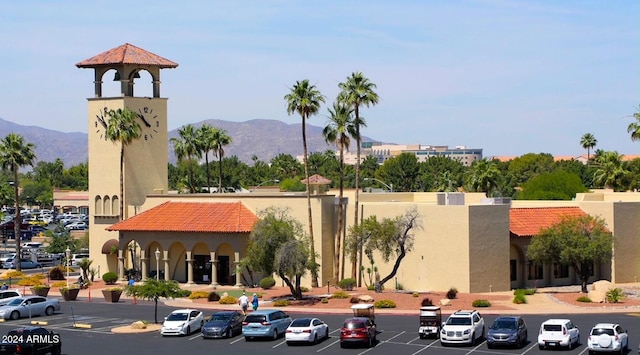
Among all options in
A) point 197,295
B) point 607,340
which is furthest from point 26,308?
point 607,340

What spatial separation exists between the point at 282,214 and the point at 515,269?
17003 mm

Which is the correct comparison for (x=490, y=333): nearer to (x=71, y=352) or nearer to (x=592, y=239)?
(x=71, y=352)

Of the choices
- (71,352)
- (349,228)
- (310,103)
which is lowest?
(71,352)

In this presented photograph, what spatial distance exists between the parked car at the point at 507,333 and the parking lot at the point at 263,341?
1.18 feet

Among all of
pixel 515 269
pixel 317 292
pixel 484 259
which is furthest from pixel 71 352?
pixel 515 269

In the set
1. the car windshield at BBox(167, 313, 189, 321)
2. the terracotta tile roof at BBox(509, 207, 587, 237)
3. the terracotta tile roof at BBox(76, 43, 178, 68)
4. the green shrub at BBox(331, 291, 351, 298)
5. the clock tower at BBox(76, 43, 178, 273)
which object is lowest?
the green shrub at BBox(331, 291, 351, 298)

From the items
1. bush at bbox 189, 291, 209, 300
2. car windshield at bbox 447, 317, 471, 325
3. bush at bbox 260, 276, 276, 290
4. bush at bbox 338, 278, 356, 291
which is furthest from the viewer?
bush at bbox 260, 276, 276, 290

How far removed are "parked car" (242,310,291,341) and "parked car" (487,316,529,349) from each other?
10.8m

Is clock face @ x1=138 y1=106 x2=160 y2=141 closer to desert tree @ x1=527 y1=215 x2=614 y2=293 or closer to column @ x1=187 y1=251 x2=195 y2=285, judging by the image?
column @ x1=187 y1=251 x2=195 y2=285

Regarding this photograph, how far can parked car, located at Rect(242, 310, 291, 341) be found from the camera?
54.0m

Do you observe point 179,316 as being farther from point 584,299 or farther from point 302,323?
point 584,299

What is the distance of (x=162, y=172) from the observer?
298 ft

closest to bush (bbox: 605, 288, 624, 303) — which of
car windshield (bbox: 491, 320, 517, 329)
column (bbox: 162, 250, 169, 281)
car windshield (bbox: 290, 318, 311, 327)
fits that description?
car windshield (bbox: 491, 320, 517, 329)

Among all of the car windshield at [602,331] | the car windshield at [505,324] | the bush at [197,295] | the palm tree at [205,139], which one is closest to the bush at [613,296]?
the car windshield at [505,324]
